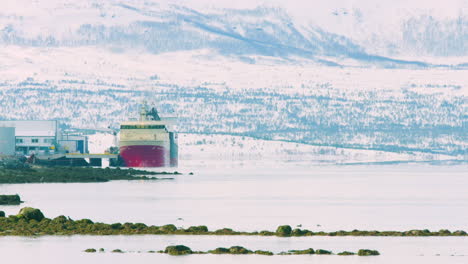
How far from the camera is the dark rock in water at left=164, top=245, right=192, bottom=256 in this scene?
172 ft

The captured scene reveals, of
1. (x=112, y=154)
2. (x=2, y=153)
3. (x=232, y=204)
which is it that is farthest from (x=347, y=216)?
(x=112, y=154)

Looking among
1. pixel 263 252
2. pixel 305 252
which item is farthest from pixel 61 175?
pixel 305 252

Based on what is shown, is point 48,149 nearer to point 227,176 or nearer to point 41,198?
point 227,176

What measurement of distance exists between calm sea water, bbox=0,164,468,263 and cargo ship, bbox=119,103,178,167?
1240 inches

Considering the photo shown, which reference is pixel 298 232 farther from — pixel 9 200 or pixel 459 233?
pixel 9 200

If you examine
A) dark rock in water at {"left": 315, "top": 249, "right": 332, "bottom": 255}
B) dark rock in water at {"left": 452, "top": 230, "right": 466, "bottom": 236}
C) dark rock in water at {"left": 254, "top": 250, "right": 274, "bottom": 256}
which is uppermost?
dark rock in water at {"left": 452, "top": 230, "right": 466, "bottom": 236}

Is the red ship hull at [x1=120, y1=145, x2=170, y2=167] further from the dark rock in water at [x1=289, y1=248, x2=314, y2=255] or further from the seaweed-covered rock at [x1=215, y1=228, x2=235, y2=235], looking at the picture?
the dark rock in water at [x1=289, y1=248, x2=314, y2=255]

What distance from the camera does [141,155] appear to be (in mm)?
160125

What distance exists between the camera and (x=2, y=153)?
469 feet

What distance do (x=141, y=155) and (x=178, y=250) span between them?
354 ft

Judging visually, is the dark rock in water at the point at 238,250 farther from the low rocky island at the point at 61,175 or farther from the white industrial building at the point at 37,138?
the white industrial building at the point at 37,138

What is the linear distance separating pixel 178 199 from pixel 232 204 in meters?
5.30

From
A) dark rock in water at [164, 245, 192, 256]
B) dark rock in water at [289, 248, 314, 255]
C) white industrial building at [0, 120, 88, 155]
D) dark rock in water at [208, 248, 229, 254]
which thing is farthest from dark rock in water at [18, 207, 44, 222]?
white industrial building at [0, 120, 88, 155]

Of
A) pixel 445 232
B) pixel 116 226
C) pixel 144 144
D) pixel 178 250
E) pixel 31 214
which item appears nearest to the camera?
pixel 178 250
